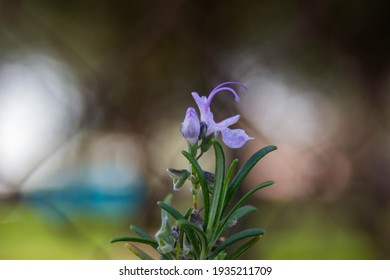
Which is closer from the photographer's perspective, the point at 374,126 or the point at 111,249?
the point at 111,249

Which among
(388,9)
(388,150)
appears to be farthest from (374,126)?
(388,9)

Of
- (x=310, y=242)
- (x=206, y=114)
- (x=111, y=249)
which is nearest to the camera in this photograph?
(x=206, y=114)

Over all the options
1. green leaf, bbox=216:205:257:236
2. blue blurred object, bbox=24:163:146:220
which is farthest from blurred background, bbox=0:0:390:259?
green leaf, bbox=216:205:257:236

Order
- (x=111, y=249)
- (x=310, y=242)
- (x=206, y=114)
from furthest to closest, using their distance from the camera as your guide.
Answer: (x=310, y=242), (x=111, y=249), (x=206, y=114)

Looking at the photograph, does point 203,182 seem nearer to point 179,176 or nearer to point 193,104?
point 179,176

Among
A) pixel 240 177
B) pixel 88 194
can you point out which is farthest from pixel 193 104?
pixel 240 177

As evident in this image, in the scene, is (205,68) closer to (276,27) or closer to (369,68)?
(276,27)

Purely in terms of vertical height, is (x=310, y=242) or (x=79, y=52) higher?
(x=79, y=52)
